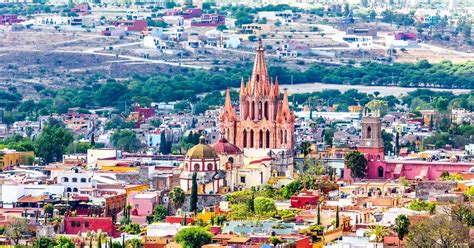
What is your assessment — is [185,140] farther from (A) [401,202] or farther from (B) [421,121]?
(A) [401,202]

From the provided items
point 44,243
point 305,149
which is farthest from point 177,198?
point 305,149

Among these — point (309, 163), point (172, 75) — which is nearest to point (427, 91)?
point (172, 75)

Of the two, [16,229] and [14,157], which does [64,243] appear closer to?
[16,229]

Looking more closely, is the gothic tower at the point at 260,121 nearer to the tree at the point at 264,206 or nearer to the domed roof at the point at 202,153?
the domed roof at the point at 202,153

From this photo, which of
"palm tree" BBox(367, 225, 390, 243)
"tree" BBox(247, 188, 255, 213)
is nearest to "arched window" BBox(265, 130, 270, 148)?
"tree" BBox(247, 188, 255, 213)

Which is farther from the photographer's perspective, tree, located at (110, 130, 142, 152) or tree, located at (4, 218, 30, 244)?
tree, located at (110, 130, 142, 152)

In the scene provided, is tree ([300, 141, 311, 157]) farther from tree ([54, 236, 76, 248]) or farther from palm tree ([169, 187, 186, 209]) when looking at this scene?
tree ([54, 236, 76, 248])

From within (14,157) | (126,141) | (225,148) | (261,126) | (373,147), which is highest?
(261,126)
